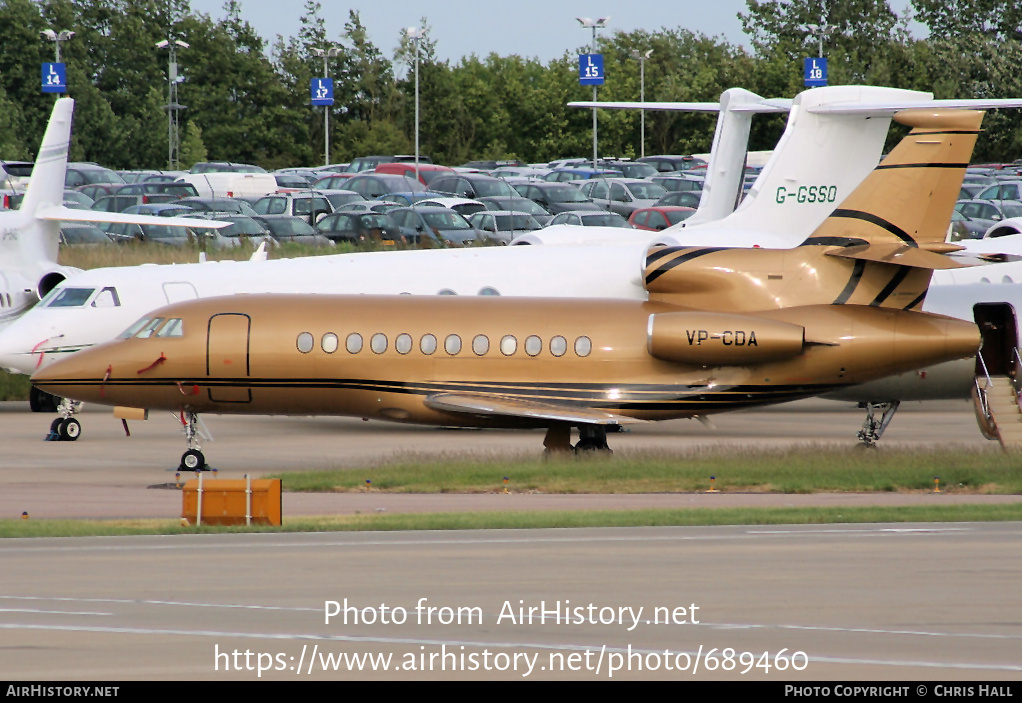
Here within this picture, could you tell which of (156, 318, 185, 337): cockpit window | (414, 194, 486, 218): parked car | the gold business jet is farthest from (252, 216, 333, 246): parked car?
the gold business jet

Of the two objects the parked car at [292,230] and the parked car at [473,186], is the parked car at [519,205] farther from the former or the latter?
the parked car at [292,230]

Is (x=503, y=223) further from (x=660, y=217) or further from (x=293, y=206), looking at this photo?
(x=293, y=206)

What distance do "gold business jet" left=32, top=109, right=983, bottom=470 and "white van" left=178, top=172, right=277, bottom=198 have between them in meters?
45.7

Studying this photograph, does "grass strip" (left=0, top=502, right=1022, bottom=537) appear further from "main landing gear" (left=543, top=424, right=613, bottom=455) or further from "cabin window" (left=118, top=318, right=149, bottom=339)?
"cabin window" (left=118, top=318, right=149, bottom=339)

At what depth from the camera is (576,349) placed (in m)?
22.8

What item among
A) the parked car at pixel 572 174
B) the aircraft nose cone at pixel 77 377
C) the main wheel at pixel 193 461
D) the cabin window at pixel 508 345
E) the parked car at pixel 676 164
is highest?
the parked car at pixel 676 164

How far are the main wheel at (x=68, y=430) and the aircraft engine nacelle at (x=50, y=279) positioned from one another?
16.3 feet

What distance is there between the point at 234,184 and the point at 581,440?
47894 millimetres

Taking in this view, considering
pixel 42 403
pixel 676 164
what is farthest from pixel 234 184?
pixel 42 403

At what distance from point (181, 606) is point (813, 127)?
19102 millimetres

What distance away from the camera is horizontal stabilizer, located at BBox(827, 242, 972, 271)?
21688 millimetres

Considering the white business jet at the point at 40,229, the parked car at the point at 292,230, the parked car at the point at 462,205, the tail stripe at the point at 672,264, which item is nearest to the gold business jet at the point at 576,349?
the tail stripe at the point at 672,264

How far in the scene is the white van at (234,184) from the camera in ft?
223
